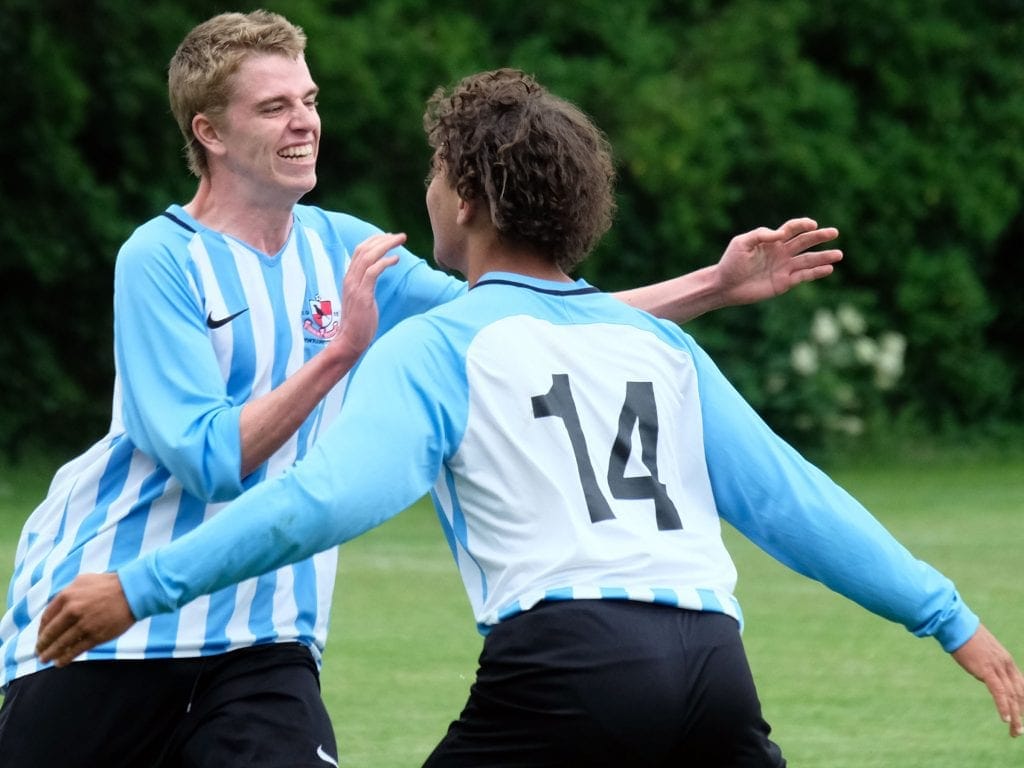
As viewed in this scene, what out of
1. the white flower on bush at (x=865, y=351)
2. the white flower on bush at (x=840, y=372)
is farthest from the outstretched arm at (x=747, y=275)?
the white flower on bush at (x=865, y=351)

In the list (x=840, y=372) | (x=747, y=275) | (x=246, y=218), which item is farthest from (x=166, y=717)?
(x=840, y=372)

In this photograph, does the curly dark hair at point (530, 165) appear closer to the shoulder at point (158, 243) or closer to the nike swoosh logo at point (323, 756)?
the shoulder at point (158, 243)

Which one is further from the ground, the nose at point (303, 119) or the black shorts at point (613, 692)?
the nose at point (303, 119)

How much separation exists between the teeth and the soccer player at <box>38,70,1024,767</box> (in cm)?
73

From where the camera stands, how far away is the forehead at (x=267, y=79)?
406 cm

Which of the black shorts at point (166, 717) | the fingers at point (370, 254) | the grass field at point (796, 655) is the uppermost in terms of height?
the fingers at point (370, 254)

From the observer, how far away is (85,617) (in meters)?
2.94

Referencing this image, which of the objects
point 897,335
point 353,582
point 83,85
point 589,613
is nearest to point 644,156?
point 897,335

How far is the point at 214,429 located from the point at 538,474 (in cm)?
81

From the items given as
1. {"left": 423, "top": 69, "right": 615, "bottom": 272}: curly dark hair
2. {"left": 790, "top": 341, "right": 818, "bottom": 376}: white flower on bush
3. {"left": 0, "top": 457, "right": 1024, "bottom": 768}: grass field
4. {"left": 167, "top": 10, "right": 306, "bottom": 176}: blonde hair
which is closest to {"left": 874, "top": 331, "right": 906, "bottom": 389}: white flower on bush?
{"left": 790, "top": 341, "right": 818, "bottom": 376}: white flower on bush

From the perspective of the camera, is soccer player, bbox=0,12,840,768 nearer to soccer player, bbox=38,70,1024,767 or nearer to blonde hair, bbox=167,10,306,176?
blonde hair, bbox=167,10,306,176

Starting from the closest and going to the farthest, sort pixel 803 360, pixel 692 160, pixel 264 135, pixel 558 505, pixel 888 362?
pixel 558 505 → pixel 264 135 → pixel 803 360 → pixel 692 160 → pixel 888 362

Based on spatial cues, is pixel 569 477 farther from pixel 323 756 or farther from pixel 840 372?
pixel 840 372

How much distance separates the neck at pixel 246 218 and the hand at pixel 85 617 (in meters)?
1.22
